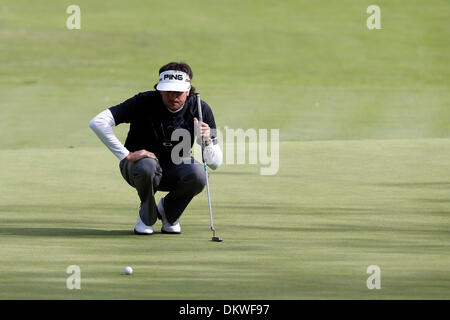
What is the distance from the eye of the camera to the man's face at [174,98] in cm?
881

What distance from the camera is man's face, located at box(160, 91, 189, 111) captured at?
28.9ft

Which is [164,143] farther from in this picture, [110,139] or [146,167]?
[110,139]

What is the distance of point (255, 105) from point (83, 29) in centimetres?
1391

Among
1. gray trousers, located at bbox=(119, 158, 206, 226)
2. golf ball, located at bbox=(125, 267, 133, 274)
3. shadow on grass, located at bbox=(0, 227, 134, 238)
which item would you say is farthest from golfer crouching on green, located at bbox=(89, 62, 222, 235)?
golf ball, located at bbox=(125, 267, 133, 274)

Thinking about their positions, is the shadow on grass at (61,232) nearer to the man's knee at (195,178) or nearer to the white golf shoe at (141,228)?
the white golf shoe at (141,228)

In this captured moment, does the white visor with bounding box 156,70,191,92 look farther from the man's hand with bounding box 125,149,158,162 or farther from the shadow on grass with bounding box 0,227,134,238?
the shadow on grass with bounding box 0,227,134,238

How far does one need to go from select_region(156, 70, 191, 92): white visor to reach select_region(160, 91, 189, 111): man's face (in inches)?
4.2

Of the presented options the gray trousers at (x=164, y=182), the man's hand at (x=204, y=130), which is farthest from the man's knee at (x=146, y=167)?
the man's hand at (x=204, y=130)

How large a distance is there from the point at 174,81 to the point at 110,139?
66 cm

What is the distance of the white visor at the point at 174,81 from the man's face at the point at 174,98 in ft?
0.35

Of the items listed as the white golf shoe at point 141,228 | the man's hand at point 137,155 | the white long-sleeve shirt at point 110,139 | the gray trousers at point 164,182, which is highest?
the white long-sleeve shirt at point 110,139

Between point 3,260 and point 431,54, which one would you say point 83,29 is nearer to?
point 431,54
